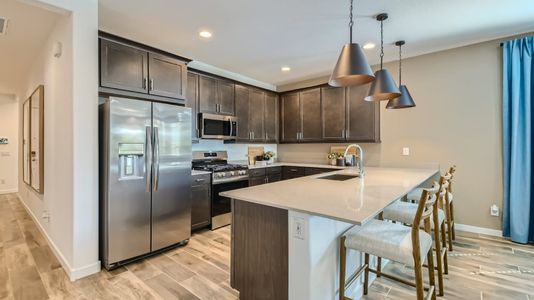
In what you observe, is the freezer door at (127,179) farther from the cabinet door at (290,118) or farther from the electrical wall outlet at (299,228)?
the cabinet door at (290,118)

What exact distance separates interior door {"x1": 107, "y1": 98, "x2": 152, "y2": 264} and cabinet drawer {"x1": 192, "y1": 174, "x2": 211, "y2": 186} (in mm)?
776

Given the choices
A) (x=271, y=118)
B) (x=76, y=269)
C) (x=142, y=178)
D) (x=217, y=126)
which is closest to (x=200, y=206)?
(x=142, y=178)

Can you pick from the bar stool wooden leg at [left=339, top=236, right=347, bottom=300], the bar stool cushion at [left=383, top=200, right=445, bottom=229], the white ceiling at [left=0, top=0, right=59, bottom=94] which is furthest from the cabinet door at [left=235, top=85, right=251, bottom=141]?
the bar stool wooden leg at [left=339, top=236, right=347, bottom=300]

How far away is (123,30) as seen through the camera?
2979mm

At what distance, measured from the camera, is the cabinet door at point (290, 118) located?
16.9 ft

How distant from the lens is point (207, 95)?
407 cm

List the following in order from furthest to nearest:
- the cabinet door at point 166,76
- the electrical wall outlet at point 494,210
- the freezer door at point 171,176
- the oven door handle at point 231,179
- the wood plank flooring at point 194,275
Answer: the oven door handle at point 231,179 < the electrical wall outlet at point 494,210 < the cabinet door at point 166,76 < the freezer door at point 171,176 < the wood plank flooring at point 194,275

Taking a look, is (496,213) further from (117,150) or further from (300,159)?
(117,150)

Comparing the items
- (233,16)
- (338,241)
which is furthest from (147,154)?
(338,241)

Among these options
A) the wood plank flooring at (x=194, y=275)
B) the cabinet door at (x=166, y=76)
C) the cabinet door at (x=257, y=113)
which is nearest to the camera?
the wood plank flooring at (x=194, y=275)

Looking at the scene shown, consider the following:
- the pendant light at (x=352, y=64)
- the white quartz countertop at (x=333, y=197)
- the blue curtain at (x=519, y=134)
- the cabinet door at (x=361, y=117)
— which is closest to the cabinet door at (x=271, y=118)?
the cabinet door at (x=361, y=117)

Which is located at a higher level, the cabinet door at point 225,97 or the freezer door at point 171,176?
the cabinet door at point 225,97

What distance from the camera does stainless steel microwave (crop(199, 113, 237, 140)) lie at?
3.95 m

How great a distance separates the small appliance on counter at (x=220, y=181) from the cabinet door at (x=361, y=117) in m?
1.97
